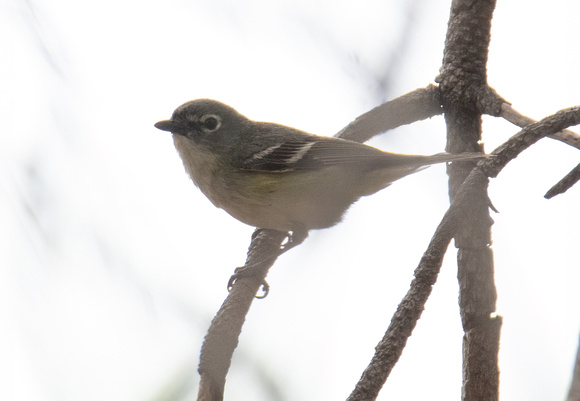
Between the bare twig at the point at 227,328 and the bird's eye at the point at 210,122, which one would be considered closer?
the bare twig at the point at 227,328

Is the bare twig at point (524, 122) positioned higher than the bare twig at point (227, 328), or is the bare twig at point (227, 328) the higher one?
the bare twig at point (524, 122)

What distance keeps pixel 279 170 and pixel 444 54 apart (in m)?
1.15

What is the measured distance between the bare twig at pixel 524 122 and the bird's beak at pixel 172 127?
1.90m

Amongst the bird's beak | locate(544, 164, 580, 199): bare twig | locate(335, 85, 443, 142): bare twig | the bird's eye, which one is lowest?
locate(544, 164, 580, 199): bare twig

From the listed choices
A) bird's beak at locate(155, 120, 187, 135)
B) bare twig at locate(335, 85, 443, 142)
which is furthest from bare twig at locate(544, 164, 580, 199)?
bird's beak at locate(155, 120, 187, 135)

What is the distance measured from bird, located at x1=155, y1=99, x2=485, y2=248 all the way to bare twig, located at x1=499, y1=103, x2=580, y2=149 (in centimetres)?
70

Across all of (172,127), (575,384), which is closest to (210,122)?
(172,127)

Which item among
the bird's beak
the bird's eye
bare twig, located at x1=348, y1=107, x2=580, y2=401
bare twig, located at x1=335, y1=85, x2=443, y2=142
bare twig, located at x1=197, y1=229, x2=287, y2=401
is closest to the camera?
bare twig, located at x1=348, y1=107, x2=580, y2=401

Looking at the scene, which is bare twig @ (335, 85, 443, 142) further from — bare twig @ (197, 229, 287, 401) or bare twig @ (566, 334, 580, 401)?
bare twig @ (566, 334, 580, 401)

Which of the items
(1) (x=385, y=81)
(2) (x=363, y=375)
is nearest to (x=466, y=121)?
(1) (x=385, y=81)

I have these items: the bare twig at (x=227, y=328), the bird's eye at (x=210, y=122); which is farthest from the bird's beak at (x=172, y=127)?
the bare twig at (x=227, y=328)

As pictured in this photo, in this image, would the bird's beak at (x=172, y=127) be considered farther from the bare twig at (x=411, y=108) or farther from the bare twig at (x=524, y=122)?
the bare twig at (x=524, y=122)

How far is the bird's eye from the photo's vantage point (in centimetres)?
401

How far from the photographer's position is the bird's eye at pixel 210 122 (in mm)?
4012
